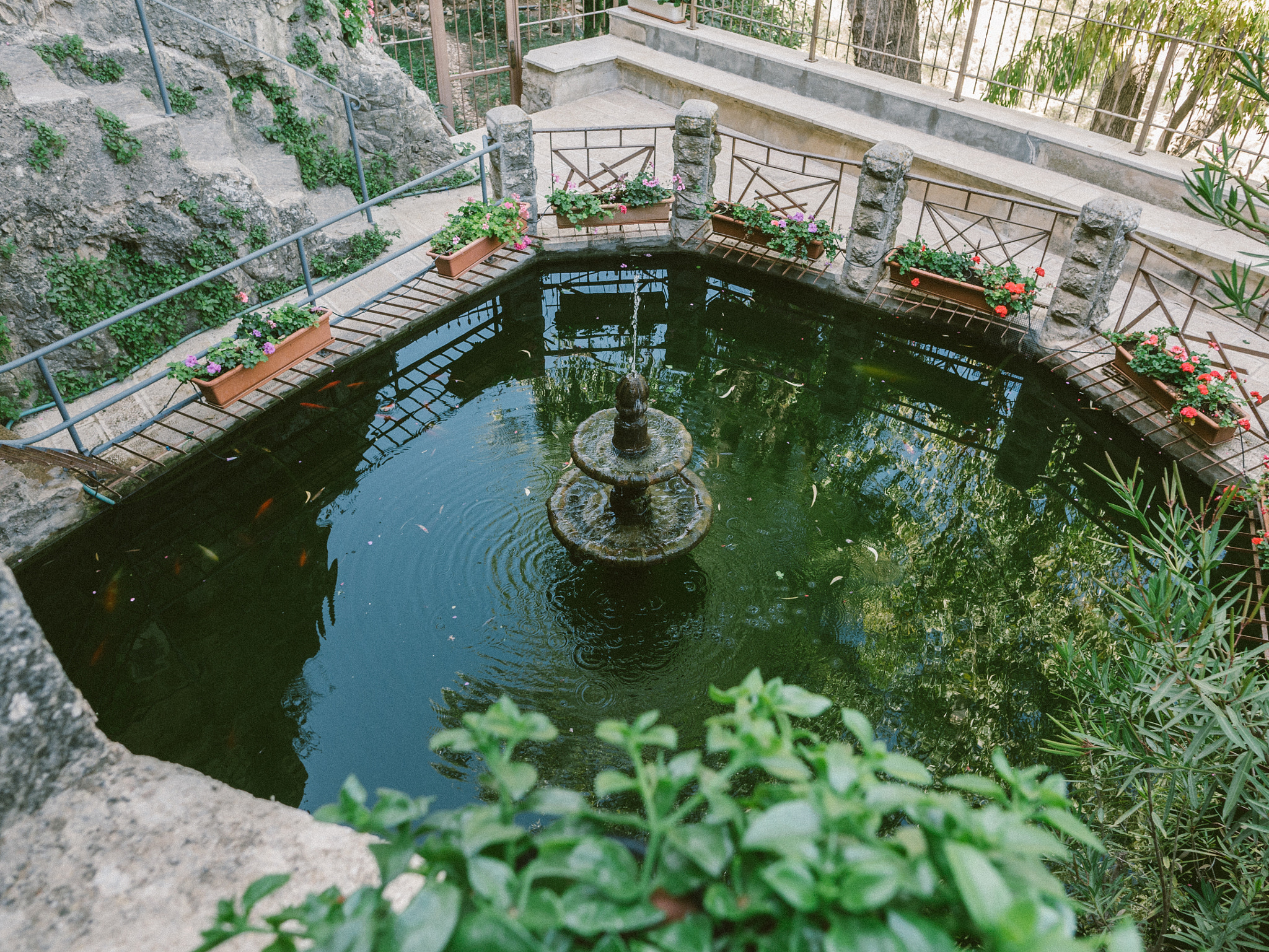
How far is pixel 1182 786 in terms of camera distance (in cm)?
326

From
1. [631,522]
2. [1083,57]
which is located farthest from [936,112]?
[631,522]

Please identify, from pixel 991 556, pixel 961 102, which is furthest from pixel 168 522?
pixel 961 102

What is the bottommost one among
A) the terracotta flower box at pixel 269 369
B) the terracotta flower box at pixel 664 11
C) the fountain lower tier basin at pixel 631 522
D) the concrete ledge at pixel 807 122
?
the fountain lower tier basin at pixel 631 522

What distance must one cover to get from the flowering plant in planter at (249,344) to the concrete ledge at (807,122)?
7216mm

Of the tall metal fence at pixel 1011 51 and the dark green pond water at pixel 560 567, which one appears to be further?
the tall metal fence at pixel 1011 51

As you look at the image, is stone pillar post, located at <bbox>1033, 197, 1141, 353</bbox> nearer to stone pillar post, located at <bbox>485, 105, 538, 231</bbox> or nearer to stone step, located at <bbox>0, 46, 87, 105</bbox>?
stone pillar post, located at <bbox>485, 105, 538, 231</bbox>

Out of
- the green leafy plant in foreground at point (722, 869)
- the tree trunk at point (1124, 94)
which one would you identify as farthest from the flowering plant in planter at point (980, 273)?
the green leafy plant in foreground at point (722, 869)

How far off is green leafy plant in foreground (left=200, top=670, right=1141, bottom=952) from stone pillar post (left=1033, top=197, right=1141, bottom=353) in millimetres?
7511

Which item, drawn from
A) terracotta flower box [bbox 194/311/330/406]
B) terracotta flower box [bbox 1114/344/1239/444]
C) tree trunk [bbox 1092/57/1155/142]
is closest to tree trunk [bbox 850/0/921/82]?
tree trunk [bbox 1092/57/1155/142]

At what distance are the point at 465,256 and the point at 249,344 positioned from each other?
2.43 metres

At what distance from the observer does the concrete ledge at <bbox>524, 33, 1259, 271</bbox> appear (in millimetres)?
9211

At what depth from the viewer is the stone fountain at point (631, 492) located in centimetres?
568

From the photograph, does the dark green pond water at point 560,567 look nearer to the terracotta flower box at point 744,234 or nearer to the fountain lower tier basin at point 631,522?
the fountain lower tier basin at point 631,522

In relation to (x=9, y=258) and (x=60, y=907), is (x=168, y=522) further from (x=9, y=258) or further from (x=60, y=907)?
(x=60, y=907)
